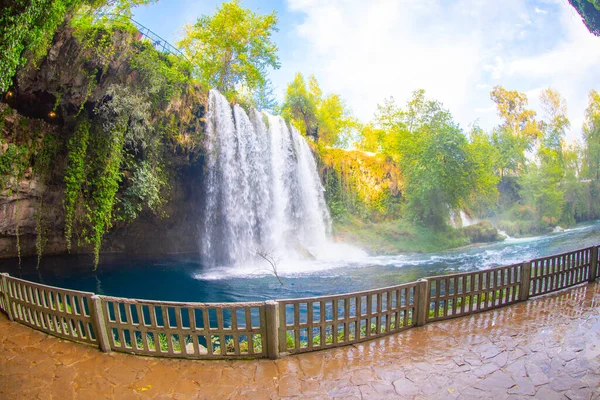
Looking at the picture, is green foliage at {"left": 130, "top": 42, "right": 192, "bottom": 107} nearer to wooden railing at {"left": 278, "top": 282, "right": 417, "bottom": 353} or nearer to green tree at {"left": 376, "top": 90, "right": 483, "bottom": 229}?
wooden railing at {"left": 278, "top": 282, "right": 417, "bottom": 353}

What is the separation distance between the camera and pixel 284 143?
18250 millimetres

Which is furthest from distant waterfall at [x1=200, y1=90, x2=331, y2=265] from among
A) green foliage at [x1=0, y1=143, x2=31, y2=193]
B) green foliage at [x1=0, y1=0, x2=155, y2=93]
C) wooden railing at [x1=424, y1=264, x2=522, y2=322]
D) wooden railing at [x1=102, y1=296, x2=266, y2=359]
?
wooden railing at [x1=424, y1=264, x2=522, y2=322]

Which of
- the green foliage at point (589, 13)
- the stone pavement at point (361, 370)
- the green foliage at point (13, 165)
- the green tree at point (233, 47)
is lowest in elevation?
the stone pavement at point (361, 370)

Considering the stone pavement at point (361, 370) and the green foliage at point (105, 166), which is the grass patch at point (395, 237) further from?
the stone pavement at point (361, 370)

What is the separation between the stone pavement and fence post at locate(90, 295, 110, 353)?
0.53 ft

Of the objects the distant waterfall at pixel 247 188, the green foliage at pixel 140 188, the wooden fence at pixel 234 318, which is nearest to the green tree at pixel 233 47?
the distant waterfall at pixel 247 188

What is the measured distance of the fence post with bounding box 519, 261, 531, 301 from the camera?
603 centimetres

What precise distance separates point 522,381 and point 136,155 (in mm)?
12154

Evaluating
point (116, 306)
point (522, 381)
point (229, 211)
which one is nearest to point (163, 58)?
point (229, 211)

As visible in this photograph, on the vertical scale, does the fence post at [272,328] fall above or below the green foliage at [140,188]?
below

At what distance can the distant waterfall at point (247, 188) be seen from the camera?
15148 mm

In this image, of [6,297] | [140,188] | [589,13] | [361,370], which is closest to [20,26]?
[6,297]

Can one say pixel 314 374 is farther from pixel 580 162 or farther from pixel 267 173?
pixel 580 162

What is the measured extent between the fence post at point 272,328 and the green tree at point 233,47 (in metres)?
16.7
